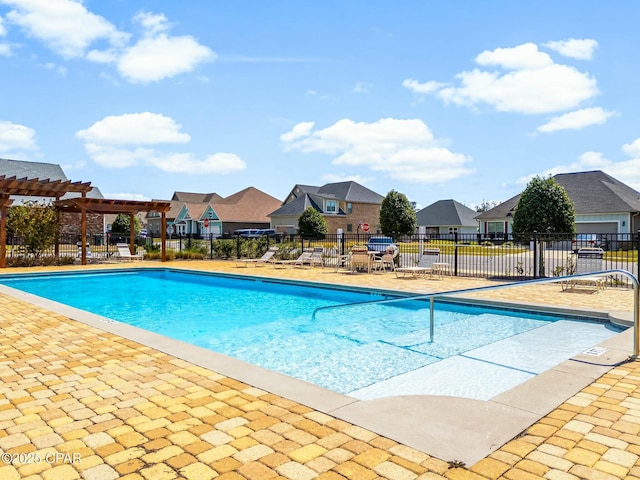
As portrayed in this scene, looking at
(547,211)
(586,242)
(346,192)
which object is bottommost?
(586,242)

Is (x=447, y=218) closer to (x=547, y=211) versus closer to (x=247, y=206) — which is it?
(x=247, y=206)

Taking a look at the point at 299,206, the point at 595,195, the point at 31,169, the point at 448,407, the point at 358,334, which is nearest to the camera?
the point at 448,407

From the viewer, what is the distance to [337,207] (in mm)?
46281

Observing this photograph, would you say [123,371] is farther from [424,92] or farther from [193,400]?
[424,92]

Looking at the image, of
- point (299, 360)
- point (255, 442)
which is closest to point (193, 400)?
point (255, 442)

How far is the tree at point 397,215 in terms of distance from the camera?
3641 centimetres

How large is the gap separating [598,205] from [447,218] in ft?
60.2

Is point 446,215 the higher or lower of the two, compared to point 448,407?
higher

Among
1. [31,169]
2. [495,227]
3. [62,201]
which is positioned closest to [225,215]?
[31,169]

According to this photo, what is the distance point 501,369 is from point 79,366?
4.53m

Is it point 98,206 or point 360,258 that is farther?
point 98,206

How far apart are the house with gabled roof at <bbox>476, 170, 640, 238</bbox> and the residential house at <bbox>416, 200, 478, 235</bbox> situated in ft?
34.5

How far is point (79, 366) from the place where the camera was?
444 centimetres

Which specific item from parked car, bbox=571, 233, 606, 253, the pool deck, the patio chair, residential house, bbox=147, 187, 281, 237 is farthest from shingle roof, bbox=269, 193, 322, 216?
the pool deck
